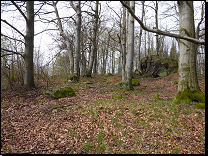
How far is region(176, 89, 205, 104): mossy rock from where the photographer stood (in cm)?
540

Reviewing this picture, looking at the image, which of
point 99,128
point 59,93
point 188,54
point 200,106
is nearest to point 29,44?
point 59,93

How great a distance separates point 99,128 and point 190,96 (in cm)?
446

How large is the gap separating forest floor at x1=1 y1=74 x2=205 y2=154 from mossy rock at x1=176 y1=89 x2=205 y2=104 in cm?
31

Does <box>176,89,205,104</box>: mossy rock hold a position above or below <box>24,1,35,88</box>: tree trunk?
below

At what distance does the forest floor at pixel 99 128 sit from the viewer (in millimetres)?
3316

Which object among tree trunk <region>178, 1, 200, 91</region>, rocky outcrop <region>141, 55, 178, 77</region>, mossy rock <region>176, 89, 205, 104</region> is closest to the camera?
mossy rock <region>176, 89, 205, 104</region>

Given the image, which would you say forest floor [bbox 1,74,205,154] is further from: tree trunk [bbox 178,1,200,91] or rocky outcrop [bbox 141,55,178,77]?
rocky outcrop [bbox 141,55,178,77]

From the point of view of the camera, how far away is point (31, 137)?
3523 millimetres

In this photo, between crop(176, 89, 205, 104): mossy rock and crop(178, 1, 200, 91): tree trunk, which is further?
crop(178, 1, 200, 91): tree trunk

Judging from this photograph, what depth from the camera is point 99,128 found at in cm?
418

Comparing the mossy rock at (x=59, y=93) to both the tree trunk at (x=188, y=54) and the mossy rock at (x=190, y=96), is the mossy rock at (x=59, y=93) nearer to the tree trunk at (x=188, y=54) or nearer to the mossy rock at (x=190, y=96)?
the mossy rock at (x=190, y=96)

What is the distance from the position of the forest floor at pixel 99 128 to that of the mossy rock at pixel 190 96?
0.31 metres

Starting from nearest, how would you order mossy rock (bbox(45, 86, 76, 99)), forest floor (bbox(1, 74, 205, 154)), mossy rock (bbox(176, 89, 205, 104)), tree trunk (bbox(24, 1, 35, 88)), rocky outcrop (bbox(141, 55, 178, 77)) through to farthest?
1. forest floor (bbox(1, 74, 205, 154))
2. mossy rock (bbox(176, 89, 205, 104))
3. mossy rock (bbox(45, 86, 76, 99))
4. tree trunk (bbox(24, 1, 35, 88))
5. rocky outcrop (bbox(141, 55, 178, 77))

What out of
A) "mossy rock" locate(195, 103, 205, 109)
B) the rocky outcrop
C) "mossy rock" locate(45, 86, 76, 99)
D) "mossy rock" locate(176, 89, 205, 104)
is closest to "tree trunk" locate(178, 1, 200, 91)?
"mossy rock" locate(176, 89, 205, 104)
